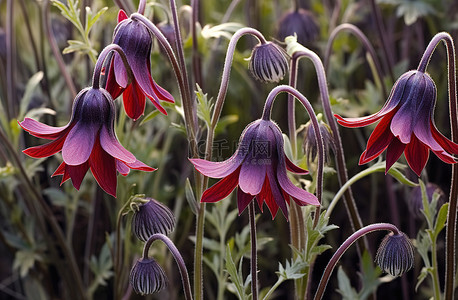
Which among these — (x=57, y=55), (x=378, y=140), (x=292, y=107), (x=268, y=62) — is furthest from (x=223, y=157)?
(x=378, y=140)

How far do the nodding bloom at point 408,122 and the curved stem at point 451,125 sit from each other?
1.4 inches

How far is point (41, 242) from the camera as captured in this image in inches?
70.5

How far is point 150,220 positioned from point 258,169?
0.96 feet

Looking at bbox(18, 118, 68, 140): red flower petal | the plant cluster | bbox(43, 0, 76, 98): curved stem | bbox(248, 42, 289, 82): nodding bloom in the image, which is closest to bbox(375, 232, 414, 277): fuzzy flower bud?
the plant cluster

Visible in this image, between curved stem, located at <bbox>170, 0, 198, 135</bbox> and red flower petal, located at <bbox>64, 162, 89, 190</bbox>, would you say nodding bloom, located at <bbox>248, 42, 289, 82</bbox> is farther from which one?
red flower petal, located at <bbox>64, 162, 89, 190</bbox>

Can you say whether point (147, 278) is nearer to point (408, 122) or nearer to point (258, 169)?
point (258, 169)

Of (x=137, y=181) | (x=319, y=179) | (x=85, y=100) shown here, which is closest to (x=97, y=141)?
(x=85, y=100)

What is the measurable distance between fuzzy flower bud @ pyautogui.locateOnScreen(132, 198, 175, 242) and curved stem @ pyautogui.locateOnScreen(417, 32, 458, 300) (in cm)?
52

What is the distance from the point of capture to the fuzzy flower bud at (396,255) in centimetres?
108

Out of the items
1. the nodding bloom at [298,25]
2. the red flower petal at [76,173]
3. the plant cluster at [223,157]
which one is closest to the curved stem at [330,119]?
the plant cluster at [223,157]

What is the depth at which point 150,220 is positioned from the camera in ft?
3.78

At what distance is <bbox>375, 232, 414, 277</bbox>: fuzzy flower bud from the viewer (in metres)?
1.08

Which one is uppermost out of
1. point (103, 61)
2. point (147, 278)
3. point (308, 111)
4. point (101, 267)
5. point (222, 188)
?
point (103, 61)

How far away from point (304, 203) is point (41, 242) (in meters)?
1.08
